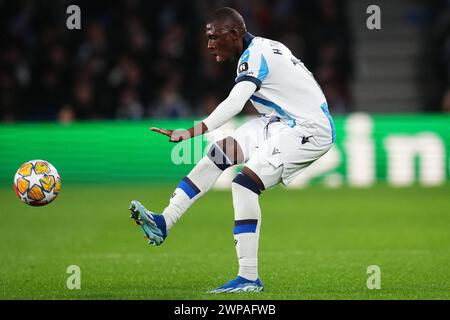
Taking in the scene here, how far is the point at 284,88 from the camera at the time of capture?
759 centimetres

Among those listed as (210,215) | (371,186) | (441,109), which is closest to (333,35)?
(441,109)

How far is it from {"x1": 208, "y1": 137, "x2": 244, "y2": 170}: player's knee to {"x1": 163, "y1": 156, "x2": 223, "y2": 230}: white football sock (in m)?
0.04

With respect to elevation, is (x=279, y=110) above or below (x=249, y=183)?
above

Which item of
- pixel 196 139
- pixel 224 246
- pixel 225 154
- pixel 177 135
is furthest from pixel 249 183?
pixel 196 139

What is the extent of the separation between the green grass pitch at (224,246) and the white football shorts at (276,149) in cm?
93

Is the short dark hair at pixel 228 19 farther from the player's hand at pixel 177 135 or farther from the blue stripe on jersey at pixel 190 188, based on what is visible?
the blue stripe on jersey at pixel 190 188

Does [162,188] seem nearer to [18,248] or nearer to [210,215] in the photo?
[210,215]

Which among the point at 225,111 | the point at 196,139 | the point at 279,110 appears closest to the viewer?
the point at 225,111

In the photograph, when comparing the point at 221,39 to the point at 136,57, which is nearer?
the point at 221,39

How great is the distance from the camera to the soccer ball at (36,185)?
792 centimetres

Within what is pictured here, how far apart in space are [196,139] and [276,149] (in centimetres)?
696

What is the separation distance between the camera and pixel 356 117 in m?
16.6

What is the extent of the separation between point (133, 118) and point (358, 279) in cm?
1096

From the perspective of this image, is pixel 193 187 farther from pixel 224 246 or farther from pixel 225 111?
pixel 224 246
